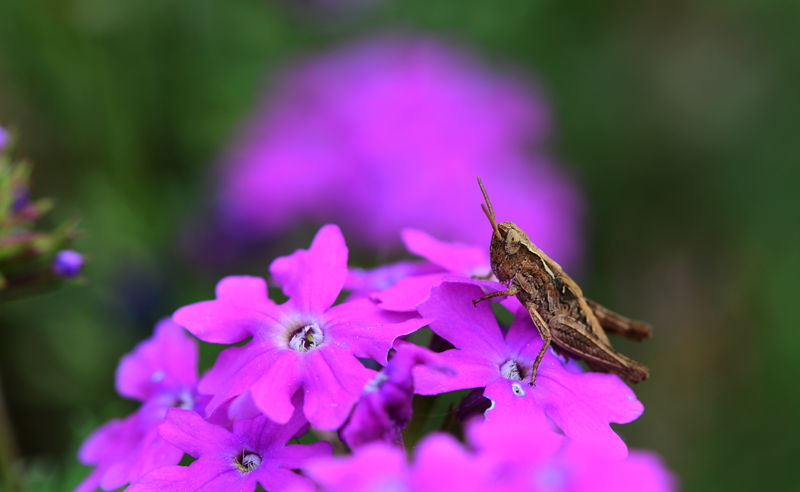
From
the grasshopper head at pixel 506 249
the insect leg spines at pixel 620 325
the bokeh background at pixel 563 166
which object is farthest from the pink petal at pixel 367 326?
the bokeh background at pixel 563 166

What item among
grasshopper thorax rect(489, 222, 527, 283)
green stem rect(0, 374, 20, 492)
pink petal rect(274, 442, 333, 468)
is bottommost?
green stem rect(0, 374, 20, 492)

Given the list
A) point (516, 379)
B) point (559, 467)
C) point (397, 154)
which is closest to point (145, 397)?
point (516, 379)

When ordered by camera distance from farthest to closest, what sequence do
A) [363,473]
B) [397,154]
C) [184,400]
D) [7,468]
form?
[397,154] < [7,468] < [184,400] < [363,473]

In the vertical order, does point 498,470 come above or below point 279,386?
above

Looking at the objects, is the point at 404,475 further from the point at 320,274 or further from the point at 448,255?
the point at 448,255

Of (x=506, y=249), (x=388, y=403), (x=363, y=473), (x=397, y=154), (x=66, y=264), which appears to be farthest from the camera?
(x=397, y=154)

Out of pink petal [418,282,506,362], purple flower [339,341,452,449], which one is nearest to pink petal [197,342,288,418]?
purple flower [339,341,452,449]

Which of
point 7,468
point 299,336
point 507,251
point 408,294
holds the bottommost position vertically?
point 7,468

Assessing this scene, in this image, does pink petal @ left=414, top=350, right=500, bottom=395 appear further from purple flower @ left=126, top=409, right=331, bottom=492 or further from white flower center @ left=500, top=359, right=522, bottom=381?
purple flower @ left=126, top=409, right=331, bottom=492
